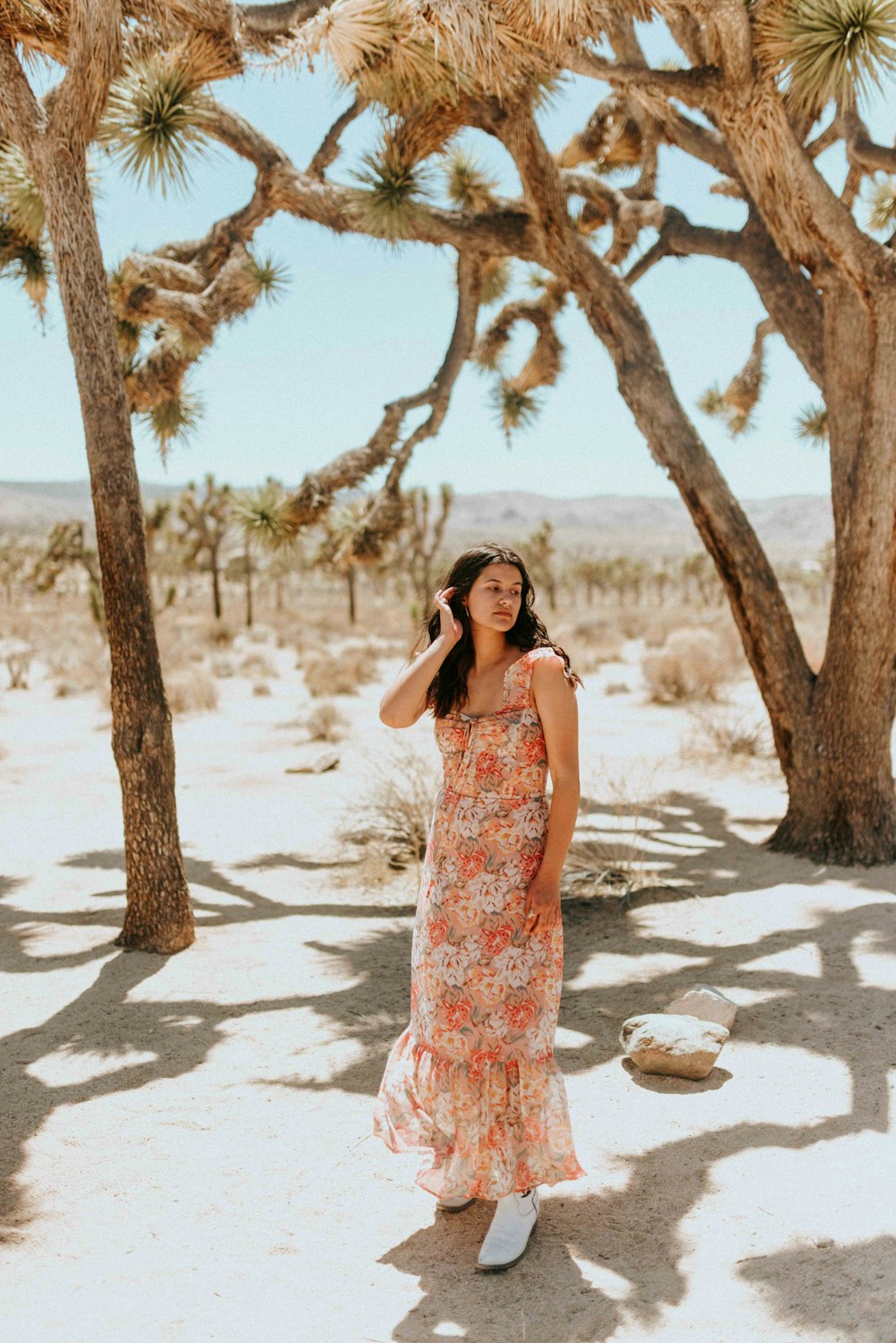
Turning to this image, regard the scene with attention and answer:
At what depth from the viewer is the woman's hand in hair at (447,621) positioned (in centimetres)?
280

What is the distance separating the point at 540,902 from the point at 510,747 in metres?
0.37

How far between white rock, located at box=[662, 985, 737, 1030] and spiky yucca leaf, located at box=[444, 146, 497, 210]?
5837 mm

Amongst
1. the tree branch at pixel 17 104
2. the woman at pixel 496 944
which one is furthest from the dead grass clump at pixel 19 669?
the woman at pixel 496 944

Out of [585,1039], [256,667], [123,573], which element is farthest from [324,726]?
[256,667]

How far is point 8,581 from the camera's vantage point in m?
39.9

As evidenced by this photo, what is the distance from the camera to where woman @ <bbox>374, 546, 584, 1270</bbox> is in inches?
104

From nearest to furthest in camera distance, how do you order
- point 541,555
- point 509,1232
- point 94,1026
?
point 509,1232 → point 94,1026 → point 541,555

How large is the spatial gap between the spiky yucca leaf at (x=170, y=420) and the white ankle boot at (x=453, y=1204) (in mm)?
5987

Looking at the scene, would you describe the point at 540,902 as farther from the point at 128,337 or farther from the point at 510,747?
the point at 128,337

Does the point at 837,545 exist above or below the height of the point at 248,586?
above

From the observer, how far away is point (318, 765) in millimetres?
9984

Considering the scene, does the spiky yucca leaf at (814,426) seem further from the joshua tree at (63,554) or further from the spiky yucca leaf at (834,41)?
the joshua tree at (63,554)

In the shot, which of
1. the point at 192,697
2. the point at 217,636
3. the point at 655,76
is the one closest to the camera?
the point at 655,76

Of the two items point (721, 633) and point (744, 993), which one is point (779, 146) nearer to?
point (744, 993)
